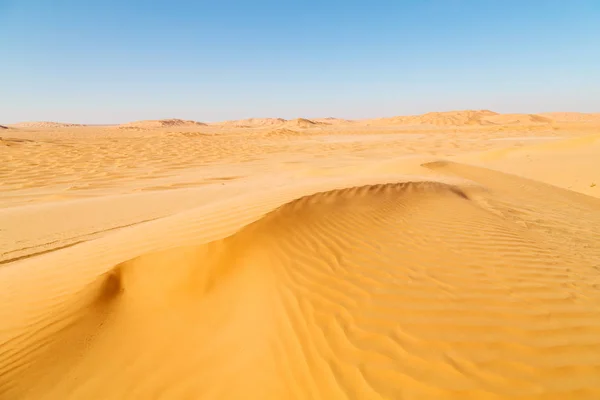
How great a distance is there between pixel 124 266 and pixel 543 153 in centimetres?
1873

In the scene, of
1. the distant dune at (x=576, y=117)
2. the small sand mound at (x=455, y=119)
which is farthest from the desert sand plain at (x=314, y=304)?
the distant dune at (x=576, y=117)

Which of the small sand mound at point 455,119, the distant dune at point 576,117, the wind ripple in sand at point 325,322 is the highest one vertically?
the small sand mound at point 455,119

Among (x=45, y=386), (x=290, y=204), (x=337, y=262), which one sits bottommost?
(x=45, y=386)

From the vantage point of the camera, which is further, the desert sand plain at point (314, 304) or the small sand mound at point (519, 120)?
the small sand mound at point (519, 120)

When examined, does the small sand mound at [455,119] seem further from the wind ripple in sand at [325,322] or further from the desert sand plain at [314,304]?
the wind ripple in sand at [325,322]

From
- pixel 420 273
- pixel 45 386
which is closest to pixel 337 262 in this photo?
pixel 420 273

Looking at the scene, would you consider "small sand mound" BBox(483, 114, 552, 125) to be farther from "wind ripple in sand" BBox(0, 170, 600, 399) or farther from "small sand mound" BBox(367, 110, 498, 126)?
"wind ripple in sand" BBox(0, 170, 600, 399)

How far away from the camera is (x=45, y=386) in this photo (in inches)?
106

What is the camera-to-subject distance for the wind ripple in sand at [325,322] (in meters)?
2.27

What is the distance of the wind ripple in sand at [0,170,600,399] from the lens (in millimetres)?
2266

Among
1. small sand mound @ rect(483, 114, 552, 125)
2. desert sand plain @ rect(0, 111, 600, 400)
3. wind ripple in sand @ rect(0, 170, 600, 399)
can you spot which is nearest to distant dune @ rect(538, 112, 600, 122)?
small sand mound @ rect(483, 114, 552, 125)

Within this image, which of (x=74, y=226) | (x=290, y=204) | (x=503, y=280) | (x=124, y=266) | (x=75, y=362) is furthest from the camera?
(x=74, y=226)

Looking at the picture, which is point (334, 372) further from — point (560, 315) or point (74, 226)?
point (74, 226)

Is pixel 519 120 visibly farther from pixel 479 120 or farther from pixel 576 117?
pixel 576 117
